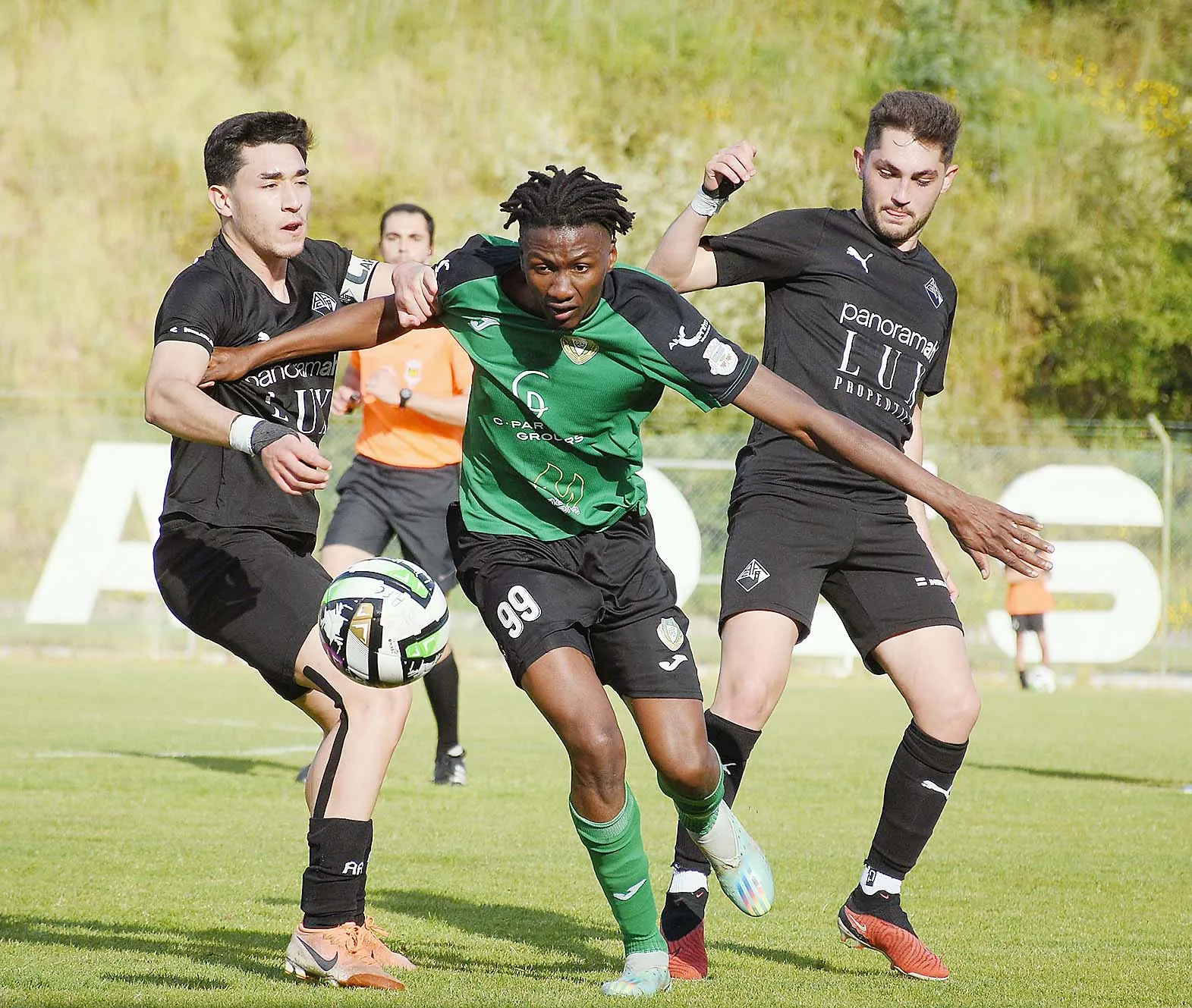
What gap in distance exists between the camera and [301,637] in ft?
15.4

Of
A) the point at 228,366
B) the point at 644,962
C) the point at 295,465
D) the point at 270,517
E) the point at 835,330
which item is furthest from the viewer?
the point at 835,330

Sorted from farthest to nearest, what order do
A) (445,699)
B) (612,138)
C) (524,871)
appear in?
1. (612,138)
2. (445,699)
3. (524,871)

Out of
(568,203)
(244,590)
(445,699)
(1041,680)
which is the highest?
(568,203)

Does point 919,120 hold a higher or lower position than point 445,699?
higher

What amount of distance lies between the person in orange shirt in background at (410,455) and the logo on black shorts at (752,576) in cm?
372

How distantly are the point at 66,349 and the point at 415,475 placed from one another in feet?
91.2

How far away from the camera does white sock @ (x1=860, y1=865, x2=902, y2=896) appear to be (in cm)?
498

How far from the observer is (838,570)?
5.23m

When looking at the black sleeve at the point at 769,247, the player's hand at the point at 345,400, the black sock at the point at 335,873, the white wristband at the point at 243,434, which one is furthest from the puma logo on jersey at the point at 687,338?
the player's hand at the point at 345,400

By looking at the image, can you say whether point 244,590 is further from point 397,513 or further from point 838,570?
point 397,513

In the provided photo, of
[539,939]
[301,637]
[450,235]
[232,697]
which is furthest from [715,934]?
[450,235]

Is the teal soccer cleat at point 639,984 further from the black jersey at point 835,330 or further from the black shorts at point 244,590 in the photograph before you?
the black jersey at point 835,330

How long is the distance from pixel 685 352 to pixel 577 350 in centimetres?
31

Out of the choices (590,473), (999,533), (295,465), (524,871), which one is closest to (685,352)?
(590,473)
